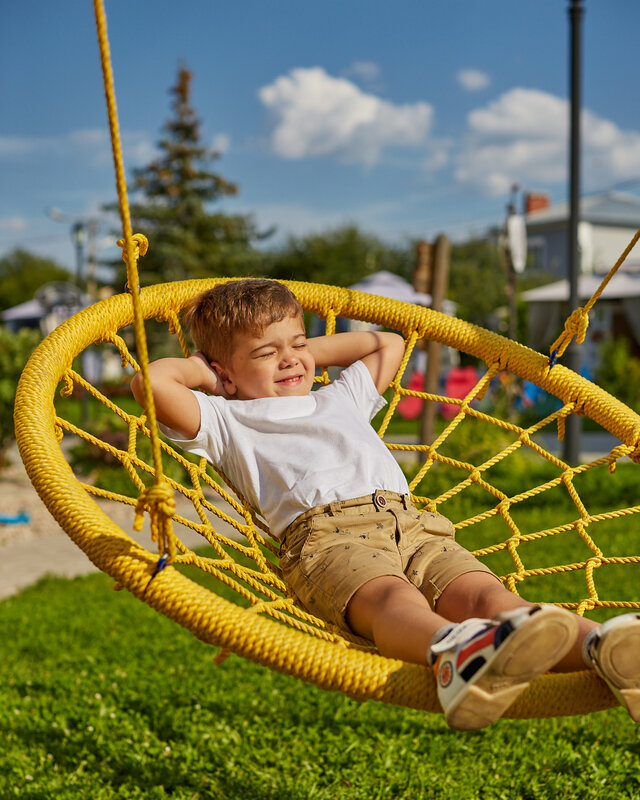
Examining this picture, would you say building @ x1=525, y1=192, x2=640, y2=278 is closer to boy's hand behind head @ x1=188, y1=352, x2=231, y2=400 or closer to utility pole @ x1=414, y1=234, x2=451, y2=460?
utility pole @ x1=414, y1=234, x2=451, y2=460

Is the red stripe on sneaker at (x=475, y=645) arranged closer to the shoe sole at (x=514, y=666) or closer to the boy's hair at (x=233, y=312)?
the shoe sole at (x=514, y=666)

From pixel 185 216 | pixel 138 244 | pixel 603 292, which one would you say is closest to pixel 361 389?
pixel 138 244

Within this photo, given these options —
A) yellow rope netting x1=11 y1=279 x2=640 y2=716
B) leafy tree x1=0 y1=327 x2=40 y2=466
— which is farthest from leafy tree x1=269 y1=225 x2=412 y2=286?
yellow rope netting x1=11 y1=279 x2=640 y2=716

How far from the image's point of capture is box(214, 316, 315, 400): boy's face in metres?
1.84

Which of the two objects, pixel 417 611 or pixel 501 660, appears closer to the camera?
pixel 501 660

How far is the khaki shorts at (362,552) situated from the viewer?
59.5 inches

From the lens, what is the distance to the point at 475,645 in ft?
3.63

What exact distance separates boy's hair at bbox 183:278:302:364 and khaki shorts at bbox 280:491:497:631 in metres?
0.43

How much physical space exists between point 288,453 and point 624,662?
828mm

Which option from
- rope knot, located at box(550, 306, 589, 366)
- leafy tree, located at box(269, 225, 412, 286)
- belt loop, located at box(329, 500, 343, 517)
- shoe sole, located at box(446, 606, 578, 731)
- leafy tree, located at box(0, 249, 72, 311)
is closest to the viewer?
shoe sole, located at box(446, 606, 578, 731)

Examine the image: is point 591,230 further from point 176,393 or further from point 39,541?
point 176,393

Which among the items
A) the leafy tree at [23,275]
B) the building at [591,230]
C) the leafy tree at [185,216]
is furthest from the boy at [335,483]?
the leafy tree at [23,275]

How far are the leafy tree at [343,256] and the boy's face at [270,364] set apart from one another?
89.6 ft

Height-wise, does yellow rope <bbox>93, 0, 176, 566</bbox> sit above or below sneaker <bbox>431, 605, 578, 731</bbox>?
above
